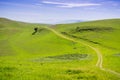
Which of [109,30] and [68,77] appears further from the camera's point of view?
[109,30]

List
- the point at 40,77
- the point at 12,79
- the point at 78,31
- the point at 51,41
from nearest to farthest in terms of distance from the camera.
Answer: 1. the point at 12,79
2. the point at 40,77
3. the point at 51,41
4. the point at 78,31

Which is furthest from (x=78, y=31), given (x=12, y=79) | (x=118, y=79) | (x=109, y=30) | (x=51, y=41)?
(x=12, y=79)

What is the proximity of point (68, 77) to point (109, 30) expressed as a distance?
153634 mm

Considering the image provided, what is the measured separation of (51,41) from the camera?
137000mm

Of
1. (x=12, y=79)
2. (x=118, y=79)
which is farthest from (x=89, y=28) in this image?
(x=12, y=79)

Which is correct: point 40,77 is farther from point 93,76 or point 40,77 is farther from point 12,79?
point 93,76

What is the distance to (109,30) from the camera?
17338 cm

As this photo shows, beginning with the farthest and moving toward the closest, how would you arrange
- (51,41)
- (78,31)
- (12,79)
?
1. (78,31)
2. (51,41)
3. (12,79)

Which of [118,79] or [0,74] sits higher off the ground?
[0,74]

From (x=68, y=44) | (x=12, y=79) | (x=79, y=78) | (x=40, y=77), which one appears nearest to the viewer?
(x=12, y=79)

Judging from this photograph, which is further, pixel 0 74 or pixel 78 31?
pixel 78 31

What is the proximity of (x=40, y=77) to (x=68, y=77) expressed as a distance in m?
3.07

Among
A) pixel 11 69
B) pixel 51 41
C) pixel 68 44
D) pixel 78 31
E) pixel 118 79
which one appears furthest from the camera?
pixel 78 31

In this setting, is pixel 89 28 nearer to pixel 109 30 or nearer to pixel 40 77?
pixel 109 30
